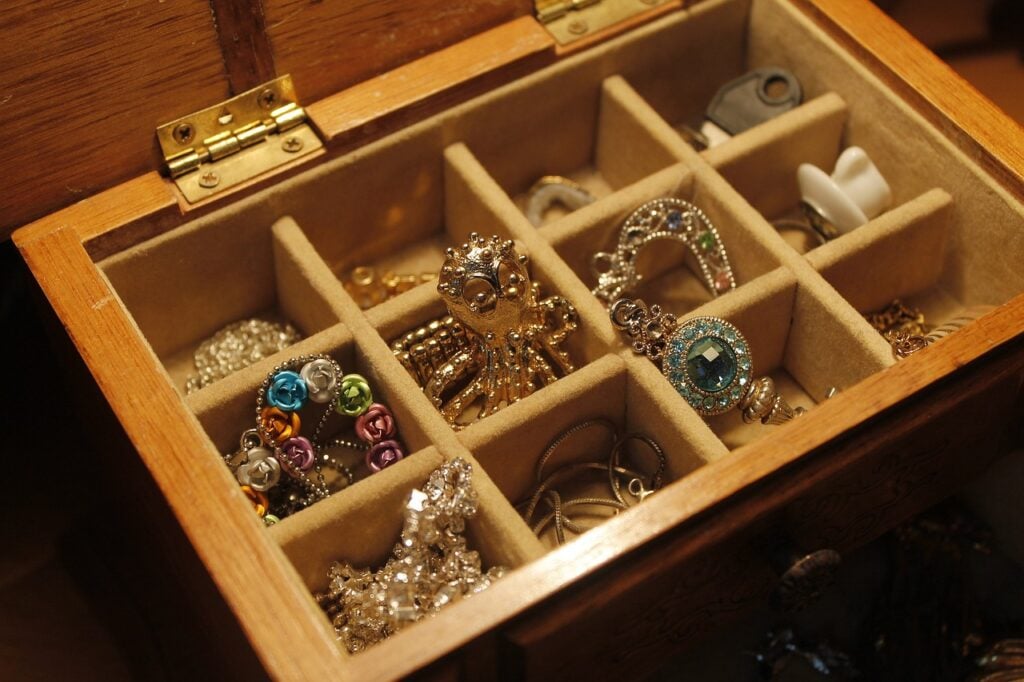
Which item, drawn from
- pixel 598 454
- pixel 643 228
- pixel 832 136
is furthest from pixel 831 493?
pixel 832 136

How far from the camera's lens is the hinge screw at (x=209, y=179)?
110 centimetres

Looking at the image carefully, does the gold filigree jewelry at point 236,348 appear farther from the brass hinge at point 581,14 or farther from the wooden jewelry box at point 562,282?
the brass hinge at point 581,14

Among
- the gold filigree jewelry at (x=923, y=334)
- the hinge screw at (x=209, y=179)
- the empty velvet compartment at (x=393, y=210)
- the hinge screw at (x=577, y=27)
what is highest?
the hinge screw at (x=209, y=179)

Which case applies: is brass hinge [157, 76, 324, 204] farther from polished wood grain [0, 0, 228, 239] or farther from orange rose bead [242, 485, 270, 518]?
orange rose bead [242, 485, 270, 518]

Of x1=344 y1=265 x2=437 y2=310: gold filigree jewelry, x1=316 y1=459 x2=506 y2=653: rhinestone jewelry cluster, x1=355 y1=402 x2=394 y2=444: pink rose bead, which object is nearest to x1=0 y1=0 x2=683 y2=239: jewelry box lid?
x1=344 y1=265 x2=437 y2=310: gold filigree jewelry

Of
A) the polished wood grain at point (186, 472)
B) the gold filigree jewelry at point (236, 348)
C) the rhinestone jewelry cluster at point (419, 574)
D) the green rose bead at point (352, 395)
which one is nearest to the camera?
the polished wood grain at point (186, 472)

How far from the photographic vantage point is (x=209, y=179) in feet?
3.64

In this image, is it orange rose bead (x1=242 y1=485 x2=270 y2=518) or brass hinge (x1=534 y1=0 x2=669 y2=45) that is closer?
orange rose bead (x1=242 y1=485 x2=270 y2=518)

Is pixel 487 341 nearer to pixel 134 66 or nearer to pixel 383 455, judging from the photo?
pixel 383 455

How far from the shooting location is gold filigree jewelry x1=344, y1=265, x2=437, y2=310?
1.23 metres

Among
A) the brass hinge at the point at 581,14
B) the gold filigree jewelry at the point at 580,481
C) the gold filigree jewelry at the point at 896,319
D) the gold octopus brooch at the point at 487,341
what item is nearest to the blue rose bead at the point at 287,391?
the gold octopus brooch at the point at 487,341

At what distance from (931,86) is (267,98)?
63 cm

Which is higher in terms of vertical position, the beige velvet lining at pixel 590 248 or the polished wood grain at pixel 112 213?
the polished wood grain at pixel 112 213

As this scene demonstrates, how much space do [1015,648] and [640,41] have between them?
743mm
